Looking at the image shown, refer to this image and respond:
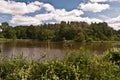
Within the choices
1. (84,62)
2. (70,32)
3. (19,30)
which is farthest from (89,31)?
(84,62)

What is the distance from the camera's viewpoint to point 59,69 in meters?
6.75

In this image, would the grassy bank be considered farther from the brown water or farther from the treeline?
the treeline

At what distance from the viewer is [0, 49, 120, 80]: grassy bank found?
652 centimetres

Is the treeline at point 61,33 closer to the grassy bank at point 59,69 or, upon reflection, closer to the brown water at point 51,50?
the brown water at point 51,50

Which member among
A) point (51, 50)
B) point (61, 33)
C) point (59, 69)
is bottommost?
point (61, 33)

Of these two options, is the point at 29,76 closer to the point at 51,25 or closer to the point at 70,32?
the point at 70,32

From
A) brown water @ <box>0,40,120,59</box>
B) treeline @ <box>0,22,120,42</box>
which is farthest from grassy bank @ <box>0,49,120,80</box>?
treeline @ <box>0,22,120,42</box>

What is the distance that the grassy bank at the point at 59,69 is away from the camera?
6516 millimetres

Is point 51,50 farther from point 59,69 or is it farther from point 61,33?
point 61,33

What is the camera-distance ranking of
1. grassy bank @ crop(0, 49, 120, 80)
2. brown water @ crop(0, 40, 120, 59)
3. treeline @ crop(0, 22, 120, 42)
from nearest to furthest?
grassy bank @ crop(0, 49, 120, 80)
brown water @ crop(0, 40, 120, 59)
treeline @ crop(0, 22, 120, 42)

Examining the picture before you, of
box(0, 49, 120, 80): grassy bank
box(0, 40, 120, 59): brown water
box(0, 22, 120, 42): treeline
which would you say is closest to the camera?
box(0, 49, 120, 80): grassy bank

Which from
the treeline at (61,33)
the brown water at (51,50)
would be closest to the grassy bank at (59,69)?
the brown water at (51,50)

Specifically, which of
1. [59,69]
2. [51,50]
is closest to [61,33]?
[51,50]

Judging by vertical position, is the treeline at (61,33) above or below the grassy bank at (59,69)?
→ below
